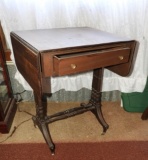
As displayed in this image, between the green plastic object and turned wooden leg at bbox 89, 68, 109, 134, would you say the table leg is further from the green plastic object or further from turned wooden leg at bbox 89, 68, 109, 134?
turned wooden leg at bbox 89, 68, 109, 134

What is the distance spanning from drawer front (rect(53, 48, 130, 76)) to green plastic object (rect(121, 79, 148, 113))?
2.38 feet

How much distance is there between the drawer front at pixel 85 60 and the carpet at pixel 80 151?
69 cm

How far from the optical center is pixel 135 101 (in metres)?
1.76

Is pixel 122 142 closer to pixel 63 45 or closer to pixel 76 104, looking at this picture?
pixel 76 104

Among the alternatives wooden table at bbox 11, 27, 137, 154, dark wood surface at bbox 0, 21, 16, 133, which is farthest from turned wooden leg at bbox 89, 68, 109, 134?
dark wood surface at bbox 0, 21, 16, 133

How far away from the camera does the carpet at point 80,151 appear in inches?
51.4

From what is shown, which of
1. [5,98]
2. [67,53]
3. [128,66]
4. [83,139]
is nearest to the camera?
[67,53]

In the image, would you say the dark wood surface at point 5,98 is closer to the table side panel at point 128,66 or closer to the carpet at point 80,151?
the carpet at point 80,151

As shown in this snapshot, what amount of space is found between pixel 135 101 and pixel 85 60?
1.00 metres

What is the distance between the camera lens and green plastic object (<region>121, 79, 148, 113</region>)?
68.5 inches

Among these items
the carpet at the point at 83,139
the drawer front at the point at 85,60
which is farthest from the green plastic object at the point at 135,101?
the drawer front at the point at 85,60

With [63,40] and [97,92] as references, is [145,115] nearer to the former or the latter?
[97,92]

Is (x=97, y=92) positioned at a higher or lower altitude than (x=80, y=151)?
higher

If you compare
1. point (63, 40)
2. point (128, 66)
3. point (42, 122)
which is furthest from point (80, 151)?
point (63, 40)
